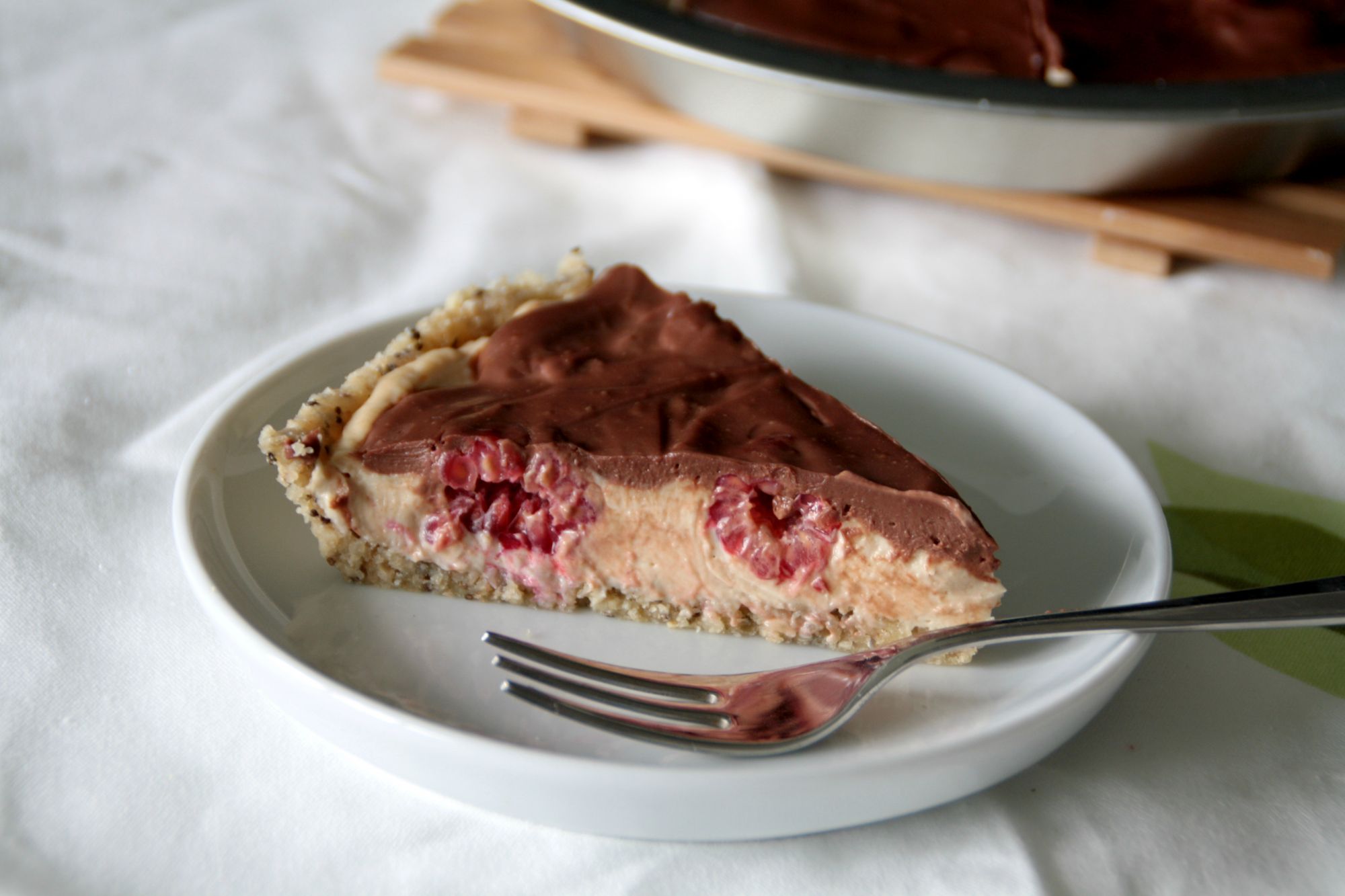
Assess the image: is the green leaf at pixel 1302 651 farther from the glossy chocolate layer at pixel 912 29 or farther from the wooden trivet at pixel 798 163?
the glossy chocolate layer at pixel 912 29

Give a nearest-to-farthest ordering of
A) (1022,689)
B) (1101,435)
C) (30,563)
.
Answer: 1. (1022,689)
2. (30,563)
3. (1101,435)

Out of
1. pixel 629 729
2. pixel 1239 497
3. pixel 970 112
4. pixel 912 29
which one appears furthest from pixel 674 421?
pixel 912 29

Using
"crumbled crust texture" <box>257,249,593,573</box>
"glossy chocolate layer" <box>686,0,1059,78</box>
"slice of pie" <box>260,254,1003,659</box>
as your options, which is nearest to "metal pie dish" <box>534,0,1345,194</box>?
"glossy chocolate layer" <box>686,0,1059,78</box>

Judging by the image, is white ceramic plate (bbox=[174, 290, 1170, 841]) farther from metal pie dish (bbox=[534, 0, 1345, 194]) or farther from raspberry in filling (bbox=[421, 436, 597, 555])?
metal pie dish (bbox=[534, 0, 1345, 194])

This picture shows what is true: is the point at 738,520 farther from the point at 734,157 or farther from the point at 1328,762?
the point at 734,157

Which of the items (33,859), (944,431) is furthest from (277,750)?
(944,431)

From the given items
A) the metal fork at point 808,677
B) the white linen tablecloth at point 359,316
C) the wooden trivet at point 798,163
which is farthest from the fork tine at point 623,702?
the wooden trivet at point 798,163
